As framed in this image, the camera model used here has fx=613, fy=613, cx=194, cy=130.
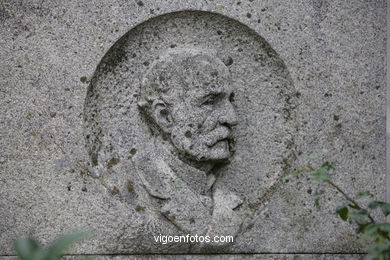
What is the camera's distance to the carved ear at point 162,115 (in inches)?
118

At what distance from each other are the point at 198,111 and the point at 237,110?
9.5 inches

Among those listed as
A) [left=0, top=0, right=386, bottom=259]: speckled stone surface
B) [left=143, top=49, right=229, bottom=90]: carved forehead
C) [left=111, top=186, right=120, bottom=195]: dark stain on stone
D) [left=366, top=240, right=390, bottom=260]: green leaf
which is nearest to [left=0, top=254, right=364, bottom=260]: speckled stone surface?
[left=0, top=0, right=386, bottom=259]: speckled stone surface

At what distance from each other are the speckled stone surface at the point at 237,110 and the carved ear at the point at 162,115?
0.12 metres

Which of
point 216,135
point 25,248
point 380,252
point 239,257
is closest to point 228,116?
point 216,135

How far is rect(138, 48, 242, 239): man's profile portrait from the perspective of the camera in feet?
9.79

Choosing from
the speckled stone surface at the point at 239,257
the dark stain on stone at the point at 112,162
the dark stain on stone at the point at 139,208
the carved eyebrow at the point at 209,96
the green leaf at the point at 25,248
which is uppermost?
the carved eyebrow at the point at 209,96

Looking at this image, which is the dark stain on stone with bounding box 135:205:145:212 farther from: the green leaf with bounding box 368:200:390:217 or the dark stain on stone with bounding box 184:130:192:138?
the green leaf with bounding box 368:200:390:217

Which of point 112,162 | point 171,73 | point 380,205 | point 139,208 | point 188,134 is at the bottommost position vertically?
point 139,208

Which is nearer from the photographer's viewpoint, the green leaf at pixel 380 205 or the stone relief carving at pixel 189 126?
the green leaf at pixel 380 205

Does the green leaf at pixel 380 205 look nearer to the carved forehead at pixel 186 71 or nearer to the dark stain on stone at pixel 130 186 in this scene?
the carved forehead at pixel 186 71

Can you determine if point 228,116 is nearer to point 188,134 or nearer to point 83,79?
point 188,134

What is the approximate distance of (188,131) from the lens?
3.00 metres

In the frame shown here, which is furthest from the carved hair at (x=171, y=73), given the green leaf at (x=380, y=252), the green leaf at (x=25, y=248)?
the green leaf at (x=25, y=248)

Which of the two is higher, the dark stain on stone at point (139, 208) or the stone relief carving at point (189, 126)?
the stone relief carving at point (189, 126)
